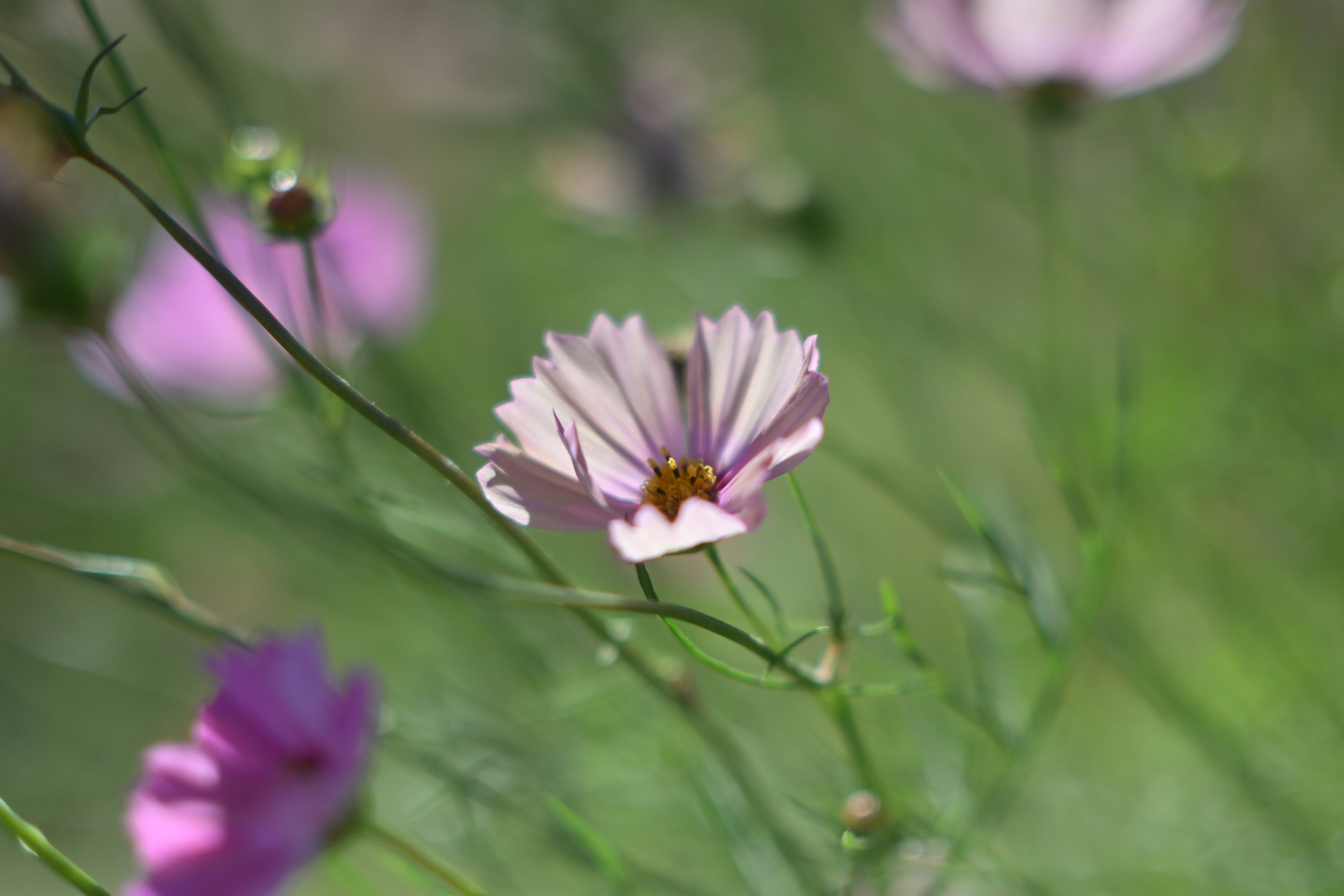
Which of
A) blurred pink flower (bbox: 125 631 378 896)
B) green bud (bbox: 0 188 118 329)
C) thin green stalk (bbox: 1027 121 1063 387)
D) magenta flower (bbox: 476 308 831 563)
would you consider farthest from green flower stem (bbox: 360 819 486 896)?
thin green stalk (bbox: 1027 121 1063 387)

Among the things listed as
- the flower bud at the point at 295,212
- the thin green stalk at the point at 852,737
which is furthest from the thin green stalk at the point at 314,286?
the thin green stalk at the point at 852,737

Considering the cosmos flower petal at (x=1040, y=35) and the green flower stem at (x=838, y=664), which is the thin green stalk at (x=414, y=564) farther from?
the cosmos flower petal at (x=1040, y=35)

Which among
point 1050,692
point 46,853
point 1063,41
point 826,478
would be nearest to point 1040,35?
point 1063,41

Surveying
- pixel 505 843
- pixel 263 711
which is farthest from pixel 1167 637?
pixel 263 711

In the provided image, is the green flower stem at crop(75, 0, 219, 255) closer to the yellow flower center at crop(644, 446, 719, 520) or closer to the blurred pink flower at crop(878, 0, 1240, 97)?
the yellow flower center at crop(644, 446, 719, 520)

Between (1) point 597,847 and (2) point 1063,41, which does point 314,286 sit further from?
(2) point 1063,41

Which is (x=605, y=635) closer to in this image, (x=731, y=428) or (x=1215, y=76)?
(x=731, y=428)
